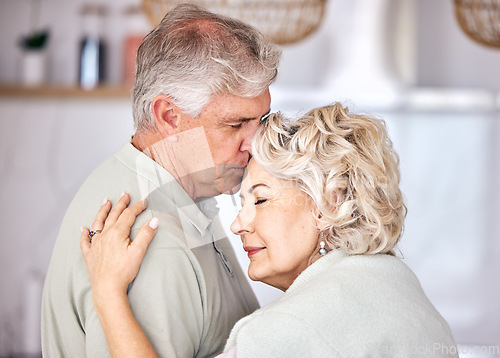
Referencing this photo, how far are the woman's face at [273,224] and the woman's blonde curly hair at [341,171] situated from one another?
20 mm

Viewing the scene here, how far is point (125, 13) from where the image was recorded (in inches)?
89.2

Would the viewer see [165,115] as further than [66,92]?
No

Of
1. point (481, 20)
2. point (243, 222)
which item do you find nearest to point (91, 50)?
point (481, 20)

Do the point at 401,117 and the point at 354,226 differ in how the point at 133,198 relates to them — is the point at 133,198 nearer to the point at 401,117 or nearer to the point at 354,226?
the point at 354,226

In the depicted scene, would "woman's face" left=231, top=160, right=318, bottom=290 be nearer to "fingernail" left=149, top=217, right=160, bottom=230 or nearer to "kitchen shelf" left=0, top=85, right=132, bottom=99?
"fingernail" left=149, top=217, right=160, bottom=230

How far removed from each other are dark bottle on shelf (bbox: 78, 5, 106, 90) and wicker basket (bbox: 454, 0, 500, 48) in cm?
122

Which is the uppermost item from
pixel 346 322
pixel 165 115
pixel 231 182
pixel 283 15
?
pixel 283 15

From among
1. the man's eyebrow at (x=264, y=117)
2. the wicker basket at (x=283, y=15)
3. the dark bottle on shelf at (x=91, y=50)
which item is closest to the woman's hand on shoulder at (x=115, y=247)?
the man's eyebrow at (x=264, y=117)

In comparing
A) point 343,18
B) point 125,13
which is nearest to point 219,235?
point 343,18

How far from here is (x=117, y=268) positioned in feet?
2.81

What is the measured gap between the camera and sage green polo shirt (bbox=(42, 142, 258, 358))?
858mm

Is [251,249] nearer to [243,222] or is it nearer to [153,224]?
[243,222]

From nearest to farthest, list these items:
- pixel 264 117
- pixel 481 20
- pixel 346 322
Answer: pixel 346 322 → pixel 264 117 → pixel 481 20

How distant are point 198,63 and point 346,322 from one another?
0.44 meters
